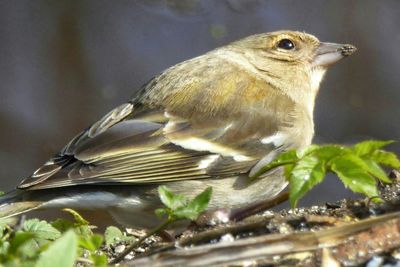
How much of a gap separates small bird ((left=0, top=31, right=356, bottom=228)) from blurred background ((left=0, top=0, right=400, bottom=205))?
9.88 feet

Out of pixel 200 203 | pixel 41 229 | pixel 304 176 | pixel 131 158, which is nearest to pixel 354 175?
pixel 304 176

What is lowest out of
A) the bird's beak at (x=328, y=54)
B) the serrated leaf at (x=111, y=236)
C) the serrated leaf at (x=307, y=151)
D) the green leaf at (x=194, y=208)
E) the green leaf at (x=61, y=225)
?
the serrated leaf at (x=111, y=236)

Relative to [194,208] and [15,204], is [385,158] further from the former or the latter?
[15,204]

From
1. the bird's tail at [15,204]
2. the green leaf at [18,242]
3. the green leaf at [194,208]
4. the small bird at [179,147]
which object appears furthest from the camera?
the small bird at [179,147]

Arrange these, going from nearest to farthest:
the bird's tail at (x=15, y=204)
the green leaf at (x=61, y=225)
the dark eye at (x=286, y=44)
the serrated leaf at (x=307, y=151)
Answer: the serrated leaf at (x=307, y=151) → the green leaf at (x=61, y=225) → the bird's tail at (x=15, y=204) → the dark eye at (x=286, y=44)

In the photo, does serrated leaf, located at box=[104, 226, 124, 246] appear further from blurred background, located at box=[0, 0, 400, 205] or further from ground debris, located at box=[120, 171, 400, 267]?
blurred background, located at box=[0, 0, 400, 205]

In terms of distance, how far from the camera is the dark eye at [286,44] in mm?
5562

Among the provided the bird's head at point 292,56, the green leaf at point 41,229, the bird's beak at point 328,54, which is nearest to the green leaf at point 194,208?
the green leaf at point 41,229

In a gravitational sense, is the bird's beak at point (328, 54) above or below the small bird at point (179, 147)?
above

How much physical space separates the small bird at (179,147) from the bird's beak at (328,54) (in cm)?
39

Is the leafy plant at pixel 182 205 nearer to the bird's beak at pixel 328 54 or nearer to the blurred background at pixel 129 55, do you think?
the bird's beak at pixel 328 54

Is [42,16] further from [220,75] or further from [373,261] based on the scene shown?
[373,261]

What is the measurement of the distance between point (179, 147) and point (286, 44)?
4.01 feet

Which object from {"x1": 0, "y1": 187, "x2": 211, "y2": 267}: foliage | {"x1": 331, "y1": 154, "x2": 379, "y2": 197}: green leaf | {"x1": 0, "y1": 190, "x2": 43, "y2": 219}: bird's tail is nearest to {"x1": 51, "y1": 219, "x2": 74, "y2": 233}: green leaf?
{"x1": 0, "y1": 187, "x2": 211, "y2": 267}: foliage
